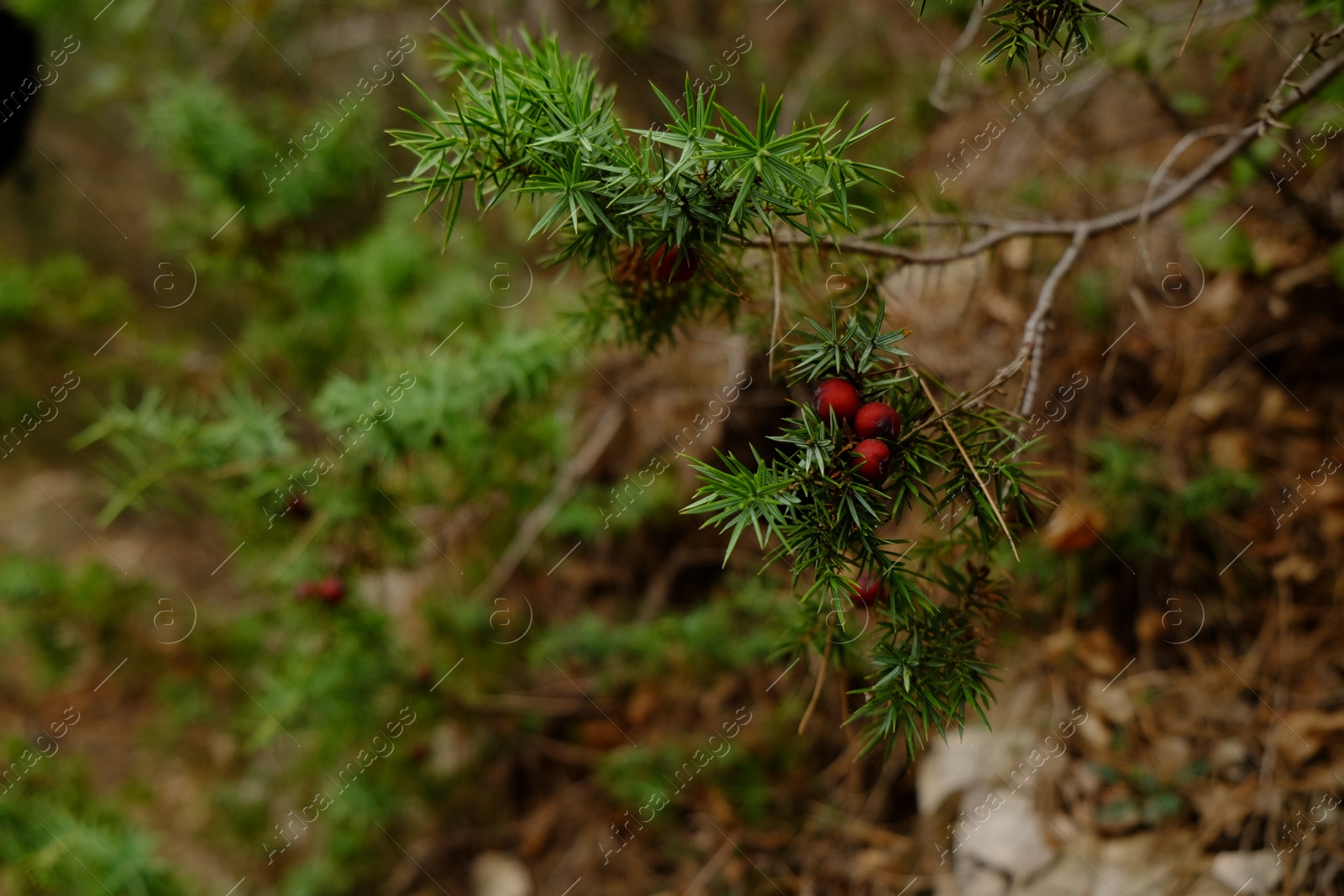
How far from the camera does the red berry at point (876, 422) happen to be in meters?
0.84

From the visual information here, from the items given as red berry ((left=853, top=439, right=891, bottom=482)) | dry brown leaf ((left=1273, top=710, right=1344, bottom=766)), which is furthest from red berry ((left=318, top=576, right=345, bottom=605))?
dry brown leaf ((left=1273, top=710, right=1344, bottom=766))

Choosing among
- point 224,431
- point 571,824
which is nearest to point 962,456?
point 224,431

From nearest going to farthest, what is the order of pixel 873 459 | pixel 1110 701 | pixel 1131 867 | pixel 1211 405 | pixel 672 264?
pixel 873 459
pixel 672 264
pixel 1131 867
pixel 1110 701
pixel 1211 405

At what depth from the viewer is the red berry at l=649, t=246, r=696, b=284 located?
94 cm

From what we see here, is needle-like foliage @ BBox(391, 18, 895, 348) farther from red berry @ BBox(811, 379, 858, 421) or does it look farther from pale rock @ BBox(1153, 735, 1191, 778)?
pale rock @ BBox(1153, 735, 1191, 778)

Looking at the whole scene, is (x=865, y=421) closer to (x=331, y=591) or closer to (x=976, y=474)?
(x=976, y=474)

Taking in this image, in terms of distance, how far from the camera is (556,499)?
2299mm

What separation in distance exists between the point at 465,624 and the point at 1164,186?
2.62 m

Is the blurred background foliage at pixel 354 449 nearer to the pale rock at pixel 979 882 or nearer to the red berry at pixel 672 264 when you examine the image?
the red berry at pixel 672 264

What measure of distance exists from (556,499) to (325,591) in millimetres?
801

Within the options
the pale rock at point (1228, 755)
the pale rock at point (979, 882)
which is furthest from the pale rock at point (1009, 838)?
the pale rock at point (1228, 755)

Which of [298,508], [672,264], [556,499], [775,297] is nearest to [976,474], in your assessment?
[775,297]

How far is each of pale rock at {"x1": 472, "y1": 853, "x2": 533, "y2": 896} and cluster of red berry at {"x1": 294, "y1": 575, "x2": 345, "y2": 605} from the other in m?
1.32

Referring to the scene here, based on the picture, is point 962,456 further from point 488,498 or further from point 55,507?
point 55,507
